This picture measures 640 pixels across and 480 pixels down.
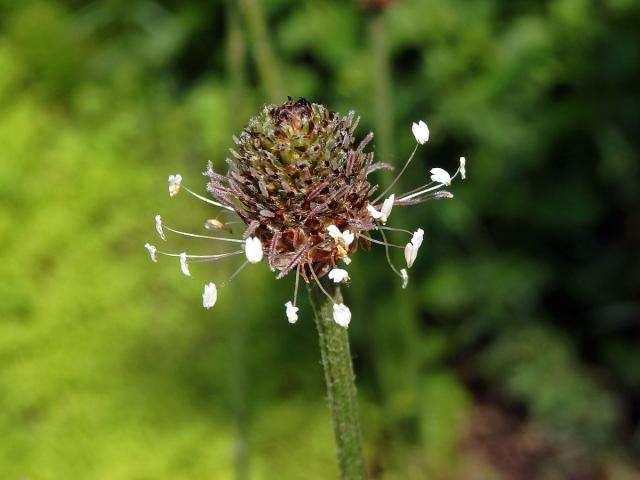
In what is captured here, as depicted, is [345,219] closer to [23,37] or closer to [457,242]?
[457,242]

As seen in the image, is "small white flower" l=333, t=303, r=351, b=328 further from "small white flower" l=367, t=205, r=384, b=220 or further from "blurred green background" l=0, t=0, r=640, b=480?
"blurred green background" l=0, t=0, r=640, b=480

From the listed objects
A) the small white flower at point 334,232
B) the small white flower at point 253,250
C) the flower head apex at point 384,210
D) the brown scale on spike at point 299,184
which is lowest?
the small white flower at point 253,250

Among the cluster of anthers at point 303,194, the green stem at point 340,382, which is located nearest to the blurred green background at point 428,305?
the green stem at point 340,382

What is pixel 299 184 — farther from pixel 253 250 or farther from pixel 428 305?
pixel 428 305

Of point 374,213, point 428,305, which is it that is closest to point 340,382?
point 374,213

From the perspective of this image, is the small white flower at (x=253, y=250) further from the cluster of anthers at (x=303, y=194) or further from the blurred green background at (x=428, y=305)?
the blurred green background at (x=428, y=305)

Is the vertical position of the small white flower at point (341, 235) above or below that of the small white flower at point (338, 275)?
above

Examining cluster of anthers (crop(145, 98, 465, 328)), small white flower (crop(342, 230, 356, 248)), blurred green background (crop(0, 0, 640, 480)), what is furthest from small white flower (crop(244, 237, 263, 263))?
blurred green background (crop(0, 0, 640, 480))
